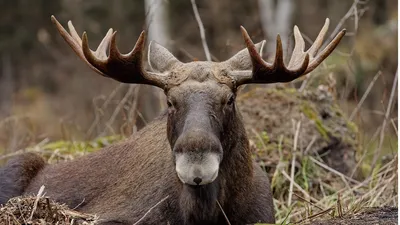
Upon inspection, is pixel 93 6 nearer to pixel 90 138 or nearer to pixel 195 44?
pixel 195 44

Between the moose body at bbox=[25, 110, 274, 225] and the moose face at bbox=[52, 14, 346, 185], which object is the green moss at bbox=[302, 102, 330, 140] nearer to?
the moose body at bbox=[25, 110, 274, 225]

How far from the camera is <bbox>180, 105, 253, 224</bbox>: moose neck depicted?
7.50 m

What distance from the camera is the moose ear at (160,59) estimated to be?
7.89 metres

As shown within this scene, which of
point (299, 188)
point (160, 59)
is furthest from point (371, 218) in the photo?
point (299, 188)

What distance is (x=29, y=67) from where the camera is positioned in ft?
99.1

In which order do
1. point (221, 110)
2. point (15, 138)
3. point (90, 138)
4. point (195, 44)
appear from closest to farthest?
point (221, 110) → point (15, 138) → point (90, 138) → point (195, 44)

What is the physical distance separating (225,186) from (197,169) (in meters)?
0.84

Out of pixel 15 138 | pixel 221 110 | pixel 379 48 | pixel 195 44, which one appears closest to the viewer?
pixel 221 110

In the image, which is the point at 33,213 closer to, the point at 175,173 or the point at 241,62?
the point at 175,173

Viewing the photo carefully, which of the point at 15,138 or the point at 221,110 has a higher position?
the point at 221,110

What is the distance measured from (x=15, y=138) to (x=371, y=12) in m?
15.0

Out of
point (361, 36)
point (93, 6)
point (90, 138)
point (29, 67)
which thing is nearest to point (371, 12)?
point (361, 36)

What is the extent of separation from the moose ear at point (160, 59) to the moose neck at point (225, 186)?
693 mm

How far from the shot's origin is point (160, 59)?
26.2ft
